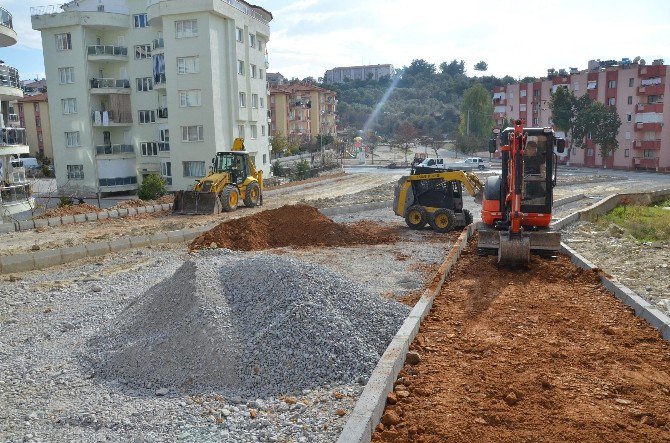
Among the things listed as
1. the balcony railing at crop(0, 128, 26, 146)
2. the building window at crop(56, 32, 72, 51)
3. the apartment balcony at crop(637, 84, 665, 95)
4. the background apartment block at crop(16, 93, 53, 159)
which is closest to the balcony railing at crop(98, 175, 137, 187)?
the building window at crop(56, 32, 72, 51)

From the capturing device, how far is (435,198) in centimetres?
1884

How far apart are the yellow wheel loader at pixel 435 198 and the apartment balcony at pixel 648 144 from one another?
46.0m

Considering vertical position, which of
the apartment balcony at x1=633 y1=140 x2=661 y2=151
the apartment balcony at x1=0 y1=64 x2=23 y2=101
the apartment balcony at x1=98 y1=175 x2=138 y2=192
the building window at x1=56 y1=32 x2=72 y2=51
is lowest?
the apartment balcony at x1=98 y1=175 x2=138 y2=192

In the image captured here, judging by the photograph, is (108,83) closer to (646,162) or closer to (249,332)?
(249,332)

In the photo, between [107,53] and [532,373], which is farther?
[107,53]

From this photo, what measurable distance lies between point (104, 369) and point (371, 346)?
147 inches

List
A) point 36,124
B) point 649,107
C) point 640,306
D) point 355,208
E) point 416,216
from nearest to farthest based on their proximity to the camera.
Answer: point 640,306 → point 416,216 → point 355,208 → point 649,107 → point 36,124

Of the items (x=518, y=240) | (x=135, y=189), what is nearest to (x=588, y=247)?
(x=518, y=240)

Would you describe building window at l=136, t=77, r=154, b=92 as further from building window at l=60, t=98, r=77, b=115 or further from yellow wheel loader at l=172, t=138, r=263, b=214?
yellow wheel loader at l=172, t=138, r=263, b=214

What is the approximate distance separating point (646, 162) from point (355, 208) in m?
45.0

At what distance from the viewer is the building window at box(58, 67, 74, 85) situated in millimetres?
41062

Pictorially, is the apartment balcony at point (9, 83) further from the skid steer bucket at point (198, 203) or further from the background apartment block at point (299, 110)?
the background apartment block at point (299, 110)

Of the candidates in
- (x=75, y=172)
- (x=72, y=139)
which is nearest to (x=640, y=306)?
(x=75, y=172)

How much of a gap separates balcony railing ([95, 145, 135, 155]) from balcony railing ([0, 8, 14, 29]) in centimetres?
1496
